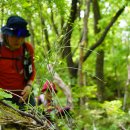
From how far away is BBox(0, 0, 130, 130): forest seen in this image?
2.45m

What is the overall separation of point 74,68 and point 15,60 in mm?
2112

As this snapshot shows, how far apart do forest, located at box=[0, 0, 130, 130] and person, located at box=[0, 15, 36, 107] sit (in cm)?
22

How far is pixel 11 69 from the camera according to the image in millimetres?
4562

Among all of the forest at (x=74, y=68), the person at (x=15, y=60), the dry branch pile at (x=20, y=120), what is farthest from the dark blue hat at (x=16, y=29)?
the dry branch pile at (x=20, y=120)

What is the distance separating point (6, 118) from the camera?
6.84ft

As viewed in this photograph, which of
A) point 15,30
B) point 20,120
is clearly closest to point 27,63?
point 15,30

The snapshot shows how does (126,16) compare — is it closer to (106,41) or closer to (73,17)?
(106,41)

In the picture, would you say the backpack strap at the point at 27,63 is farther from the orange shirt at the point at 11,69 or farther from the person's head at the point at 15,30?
the person's head at the point at 15,30

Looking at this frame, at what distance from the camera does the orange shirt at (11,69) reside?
4.52 metres

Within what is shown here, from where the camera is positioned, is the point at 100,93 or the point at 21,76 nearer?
the point at 21,76

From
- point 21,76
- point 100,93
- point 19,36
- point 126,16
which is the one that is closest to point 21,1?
point 19,36

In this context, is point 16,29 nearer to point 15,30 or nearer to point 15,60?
point 15,30

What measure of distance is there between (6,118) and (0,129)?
0.10m

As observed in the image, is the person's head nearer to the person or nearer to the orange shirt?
the person
